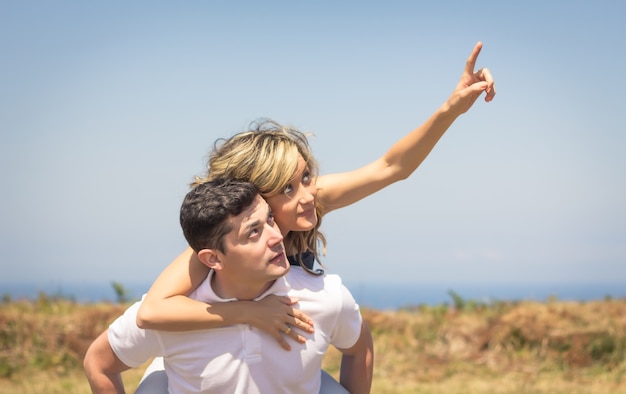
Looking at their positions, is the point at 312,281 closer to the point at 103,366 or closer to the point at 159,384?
the point at 159,384

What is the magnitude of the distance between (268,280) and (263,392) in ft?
1.64

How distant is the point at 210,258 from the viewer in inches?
131

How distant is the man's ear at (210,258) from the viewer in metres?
3.31

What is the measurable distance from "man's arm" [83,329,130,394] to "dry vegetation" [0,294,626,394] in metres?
3.92

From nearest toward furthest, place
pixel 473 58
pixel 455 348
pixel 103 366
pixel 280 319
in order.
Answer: pixel 280 319 → pixel 103 366 → pixel 473 58 → pixel 455 348

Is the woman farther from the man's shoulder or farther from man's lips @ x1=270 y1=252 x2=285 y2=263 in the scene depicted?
man's lips @ x1=270 y1=252 x2=285 y2=263

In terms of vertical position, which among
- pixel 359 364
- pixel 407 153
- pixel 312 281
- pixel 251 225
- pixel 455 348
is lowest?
pixel 455 348

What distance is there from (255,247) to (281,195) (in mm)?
372

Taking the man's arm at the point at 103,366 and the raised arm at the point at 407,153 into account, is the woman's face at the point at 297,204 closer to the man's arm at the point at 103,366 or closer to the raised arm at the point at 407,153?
the raised arm at the point at 407,153

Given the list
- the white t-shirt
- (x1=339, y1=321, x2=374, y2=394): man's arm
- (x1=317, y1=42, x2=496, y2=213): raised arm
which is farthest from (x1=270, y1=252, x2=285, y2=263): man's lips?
(x1=317, y1=42, x2=496, y2=213): raised arm

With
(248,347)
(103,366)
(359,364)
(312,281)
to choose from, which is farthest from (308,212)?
(103,366)

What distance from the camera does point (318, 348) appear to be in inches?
139

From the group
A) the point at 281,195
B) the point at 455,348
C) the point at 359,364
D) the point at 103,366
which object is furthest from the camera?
the point at 455,348

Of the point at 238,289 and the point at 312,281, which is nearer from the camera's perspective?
the point at 238,289
